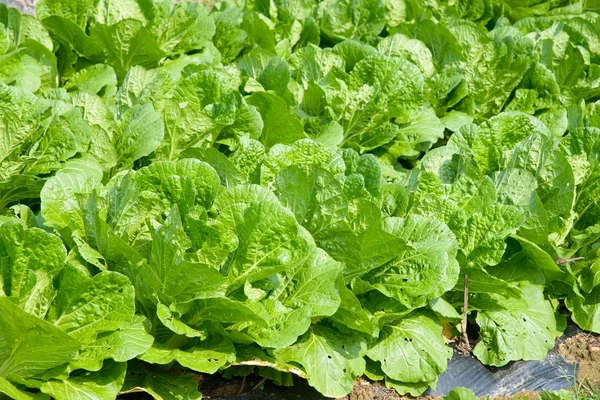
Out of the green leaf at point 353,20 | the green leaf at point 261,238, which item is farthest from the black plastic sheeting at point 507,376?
the green leaf at point 353,20

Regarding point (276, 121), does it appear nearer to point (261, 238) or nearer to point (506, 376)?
point (261, 238)

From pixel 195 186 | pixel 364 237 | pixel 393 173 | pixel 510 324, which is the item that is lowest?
pixel 510 324

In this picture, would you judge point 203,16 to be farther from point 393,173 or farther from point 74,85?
point 393,173

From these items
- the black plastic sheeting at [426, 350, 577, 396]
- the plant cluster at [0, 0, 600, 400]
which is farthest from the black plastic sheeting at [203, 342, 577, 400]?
the plant cluster at [0, 0, 600, 400]

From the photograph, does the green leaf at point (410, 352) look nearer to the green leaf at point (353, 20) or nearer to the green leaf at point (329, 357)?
the green leaf at point (329, 357)

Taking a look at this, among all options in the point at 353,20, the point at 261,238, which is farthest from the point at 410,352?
the point at 353,20

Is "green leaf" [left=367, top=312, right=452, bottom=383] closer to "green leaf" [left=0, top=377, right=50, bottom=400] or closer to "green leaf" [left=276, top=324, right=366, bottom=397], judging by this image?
"green leaf" [left=276, top=324, right=366, bottom=397]

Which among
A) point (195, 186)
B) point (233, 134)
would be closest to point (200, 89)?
point (233, 134)
